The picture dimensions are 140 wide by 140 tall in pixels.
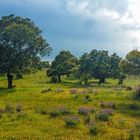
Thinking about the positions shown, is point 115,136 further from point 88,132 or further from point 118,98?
point 118,98

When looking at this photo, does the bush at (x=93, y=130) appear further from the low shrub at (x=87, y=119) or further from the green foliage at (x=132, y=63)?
the green foliage at (x=132, y=63)

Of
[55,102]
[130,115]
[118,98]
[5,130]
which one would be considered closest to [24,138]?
[5,130]

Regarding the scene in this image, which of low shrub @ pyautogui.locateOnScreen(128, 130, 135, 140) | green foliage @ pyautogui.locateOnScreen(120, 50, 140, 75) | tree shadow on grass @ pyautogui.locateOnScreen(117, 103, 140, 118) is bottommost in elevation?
low shrub @ pyautogui.locateOnScreen(128, 130, 135, 140)

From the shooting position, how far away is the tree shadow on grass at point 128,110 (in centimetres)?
3350

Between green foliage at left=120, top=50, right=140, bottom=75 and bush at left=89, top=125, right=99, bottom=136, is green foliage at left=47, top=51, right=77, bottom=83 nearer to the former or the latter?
green foliage at left=120, top=50, right=140, bottom=75

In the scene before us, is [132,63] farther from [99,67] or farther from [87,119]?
[99,67]

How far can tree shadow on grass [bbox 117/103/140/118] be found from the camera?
3350 cm

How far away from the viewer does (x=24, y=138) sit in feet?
71.9

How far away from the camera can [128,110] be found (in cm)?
3575

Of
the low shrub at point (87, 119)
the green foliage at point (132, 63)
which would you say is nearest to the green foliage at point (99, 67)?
the green foliage at point (132, 63)

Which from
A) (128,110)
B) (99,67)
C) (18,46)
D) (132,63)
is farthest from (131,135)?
(99,67)

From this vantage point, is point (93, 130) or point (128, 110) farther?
point (128, 110)

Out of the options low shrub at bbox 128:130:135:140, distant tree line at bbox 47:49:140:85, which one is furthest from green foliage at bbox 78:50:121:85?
low shrub at bbox 128:130:135:140

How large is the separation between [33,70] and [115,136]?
55.7 metres
